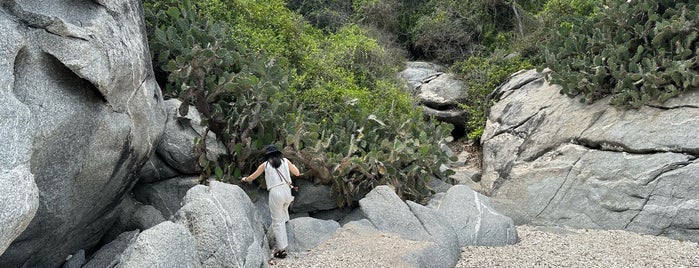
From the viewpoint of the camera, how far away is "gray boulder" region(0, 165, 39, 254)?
12.8ft

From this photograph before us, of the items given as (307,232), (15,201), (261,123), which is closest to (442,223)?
(307,232)

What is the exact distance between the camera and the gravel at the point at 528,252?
6828 millimetres

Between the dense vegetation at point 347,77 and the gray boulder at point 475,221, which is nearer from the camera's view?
the gray boulder at point 475,221

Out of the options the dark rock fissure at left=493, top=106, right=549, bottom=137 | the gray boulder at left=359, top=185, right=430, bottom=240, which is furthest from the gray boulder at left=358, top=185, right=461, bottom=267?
the dark rock fissure at left=493, top=106, right=549, bottom=137

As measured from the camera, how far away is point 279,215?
279 inches

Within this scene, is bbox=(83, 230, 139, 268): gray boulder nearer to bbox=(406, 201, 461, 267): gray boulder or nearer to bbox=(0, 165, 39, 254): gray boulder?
bbox=(0, 165, 39, 254): gray boulder

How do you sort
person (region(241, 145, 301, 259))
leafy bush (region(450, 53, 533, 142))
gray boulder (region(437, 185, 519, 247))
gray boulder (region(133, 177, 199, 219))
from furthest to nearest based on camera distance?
leafy bush (region(450, 53, 533, 142)), gray boulder (region(133, 177, 199, 219)), gray boulder (region(437, 185, 519, 247)), person (region(241, 145, 301, 259))

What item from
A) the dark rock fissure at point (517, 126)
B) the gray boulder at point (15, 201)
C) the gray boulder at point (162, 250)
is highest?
the gray boulder at point (15, 201)

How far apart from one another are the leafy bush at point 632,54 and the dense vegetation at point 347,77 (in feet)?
0.07

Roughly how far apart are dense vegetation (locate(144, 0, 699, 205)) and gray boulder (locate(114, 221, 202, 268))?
10.00ft

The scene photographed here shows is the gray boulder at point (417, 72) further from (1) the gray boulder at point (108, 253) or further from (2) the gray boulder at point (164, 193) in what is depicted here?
(1) the gray boulder at point (108, 253)

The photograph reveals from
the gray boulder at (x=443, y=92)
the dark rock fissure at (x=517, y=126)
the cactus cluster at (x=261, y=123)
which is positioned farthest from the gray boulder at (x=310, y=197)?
the gray boulder at (x=443, y=92)

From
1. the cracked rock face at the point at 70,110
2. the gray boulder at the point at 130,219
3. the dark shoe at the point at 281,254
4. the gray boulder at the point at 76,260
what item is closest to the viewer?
the cracked rock face at the point at 70,110

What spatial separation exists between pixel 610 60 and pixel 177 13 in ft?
23.0
